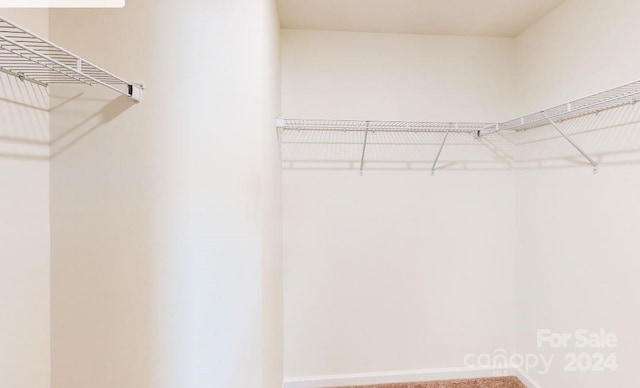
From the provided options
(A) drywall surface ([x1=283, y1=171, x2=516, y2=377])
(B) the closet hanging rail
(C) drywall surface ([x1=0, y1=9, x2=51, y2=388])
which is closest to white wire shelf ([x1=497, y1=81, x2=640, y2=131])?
(B) the closet hanging rail

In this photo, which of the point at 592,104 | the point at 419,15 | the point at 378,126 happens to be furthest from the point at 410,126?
the point at 592,104

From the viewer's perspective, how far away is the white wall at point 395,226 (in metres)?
2.07

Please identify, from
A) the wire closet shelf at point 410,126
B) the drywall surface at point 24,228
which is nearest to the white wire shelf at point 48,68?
the drywall surface at point 24,228

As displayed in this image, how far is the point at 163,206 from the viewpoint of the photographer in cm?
108

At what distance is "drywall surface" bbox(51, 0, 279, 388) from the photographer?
3.54 feet

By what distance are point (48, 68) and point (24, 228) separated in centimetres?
52

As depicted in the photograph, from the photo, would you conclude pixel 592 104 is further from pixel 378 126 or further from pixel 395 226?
pixel 395 226

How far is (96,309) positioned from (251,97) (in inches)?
37.1

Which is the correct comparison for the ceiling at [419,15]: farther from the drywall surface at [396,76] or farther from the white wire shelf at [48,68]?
the white wire shelf at [48,68]

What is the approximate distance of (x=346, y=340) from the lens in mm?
2100

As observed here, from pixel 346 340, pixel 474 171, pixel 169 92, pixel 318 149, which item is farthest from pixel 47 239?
pixel 474 171

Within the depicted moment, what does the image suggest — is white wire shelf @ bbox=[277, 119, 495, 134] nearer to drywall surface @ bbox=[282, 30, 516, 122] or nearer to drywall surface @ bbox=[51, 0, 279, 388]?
drywall surface @ bbox=[282, 30, 516, 122]

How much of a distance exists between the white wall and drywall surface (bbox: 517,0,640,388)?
0.17 meters

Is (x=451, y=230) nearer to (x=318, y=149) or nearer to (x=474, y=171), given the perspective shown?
(x=474, y=171)
